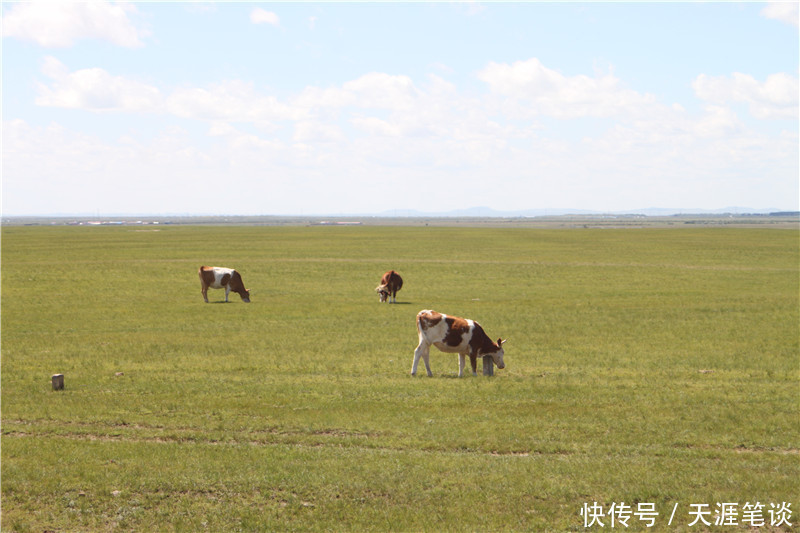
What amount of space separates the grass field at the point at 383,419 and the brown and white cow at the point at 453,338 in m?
0.91

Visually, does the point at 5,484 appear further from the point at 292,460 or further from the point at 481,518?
the point at 481,518

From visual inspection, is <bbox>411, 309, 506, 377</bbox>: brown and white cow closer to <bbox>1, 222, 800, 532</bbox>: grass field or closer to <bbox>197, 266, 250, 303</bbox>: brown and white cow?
<bbox>1, 222, 800, 532</bbox>: grass field

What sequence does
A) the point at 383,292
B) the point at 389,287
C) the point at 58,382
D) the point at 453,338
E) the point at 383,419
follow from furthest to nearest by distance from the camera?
the point at 389,287 < the point at 383,292 < the point at 453,338 < the point at 58,382 < the point at 383,419

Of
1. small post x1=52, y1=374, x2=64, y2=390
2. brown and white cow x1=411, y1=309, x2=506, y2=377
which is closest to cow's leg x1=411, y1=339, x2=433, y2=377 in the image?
brown and white cow x1=411, y1=309, x2=506, y2=377

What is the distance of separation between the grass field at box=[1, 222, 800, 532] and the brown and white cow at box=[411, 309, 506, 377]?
0.91 m

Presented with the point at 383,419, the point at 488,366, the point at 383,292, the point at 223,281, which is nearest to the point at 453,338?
the point at 488,366

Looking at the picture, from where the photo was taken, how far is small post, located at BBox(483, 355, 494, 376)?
20.1 m

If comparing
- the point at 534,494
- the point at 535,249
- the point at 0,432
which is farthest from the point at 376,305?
the point at 535,249

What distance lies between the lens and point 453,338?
64.7 feet

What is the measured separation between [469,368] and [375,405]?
5826 mm

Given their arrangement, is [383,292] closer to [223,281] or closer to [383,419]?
[223,281]

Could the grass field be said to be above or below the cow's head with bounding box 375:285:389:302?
below

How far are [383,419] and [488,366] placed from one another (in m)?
5.55

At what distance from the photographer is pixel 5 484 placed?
37.9 ft
